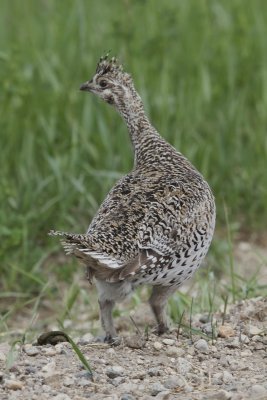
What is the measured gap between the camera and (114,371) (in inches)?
182

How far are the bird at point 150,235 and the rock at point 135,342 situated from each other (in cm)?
14

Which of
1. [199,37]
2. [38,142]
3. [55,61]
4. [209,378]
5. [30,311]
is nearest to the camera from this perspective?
[209,378]

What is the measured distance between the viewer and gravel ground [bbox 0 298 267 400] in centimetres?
438

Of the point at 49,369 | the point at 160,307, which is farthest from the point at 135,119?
the point at 49,369

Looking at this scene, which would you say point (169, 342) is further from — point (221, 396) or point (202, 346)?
point (221, 396)

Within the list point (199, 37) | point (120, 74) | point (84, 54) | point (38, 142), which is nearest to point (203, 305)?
point (120, 74)

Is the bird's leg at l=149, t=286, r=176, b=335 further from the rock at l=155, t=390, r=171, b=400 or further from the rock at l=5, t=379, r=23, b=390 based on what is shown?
the rock at l=5, t=379, r=23, b=390

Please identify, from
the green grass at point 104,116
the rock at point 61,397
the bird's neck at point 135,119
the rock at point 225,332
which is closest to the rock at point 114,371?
the rock at point 61,397

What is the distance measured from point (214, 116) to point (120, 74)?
2.64 metres

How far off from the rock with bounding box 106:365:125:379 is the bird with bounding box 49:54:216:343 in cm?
42

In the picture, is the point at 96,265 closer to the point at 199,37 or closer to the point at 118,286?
the point at 118,286

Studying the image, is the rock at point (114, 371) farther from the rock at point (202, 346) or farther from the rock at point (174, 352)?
the rock at point (202, 346)

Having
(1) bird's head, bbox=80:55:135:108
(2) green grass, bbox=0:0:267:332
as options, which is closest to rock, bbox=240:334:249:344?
(1) bird's head, bbox=80:55:135:108

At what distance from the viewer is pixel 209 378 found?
4.64 m
